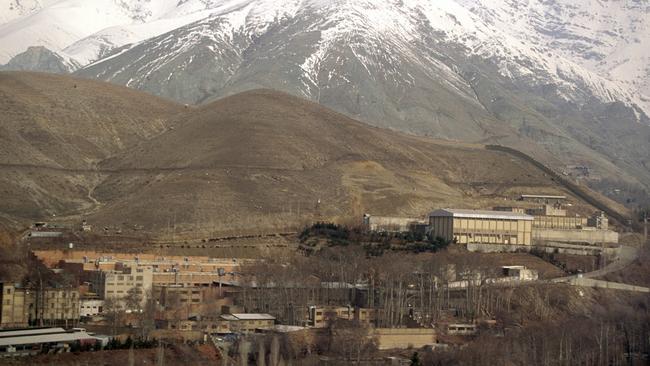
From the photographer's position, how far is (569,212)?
17850 centimetres

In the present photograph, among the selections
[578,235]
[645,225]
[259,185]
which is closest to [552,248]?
[578,235]

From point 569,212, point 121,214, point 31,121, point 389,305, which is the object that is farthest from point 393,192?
point 389,305

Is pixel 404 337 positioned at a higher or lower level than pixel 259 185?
lower

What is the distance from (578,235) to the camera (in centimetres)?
16100

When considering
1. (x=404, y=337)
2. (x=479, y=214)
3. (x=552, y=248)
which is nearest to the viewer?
(x=404, y=337)

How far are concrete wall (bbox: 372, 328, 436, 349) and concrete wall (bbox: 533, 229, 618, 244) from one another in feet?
171

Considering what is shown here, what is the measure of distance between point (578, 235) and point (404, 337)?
58.8m

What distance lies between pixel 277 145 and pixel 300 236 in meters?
47.8

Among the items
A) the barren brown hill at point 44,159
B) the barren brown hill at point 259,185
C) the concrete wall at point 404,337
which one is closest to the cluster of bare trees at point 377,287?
the concrete wall at point 404,337

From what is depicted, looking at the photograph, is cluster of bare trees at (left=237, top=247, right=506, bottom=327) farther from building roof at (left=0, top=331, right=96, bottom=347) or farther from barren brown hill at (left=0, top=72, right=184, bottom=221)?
barren brown hill at (left=0, top=72, right=184, bottom=221)

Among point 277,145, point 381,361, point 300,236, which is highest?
point 277,145

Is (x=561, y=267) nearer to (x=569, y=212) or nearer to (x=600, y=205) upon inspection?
(x=569, y=212)

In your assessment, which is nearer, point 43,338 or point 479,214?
point 43,338

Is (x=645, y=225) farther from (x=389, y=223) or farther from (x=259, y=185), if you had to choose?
(x=259, y=185)
